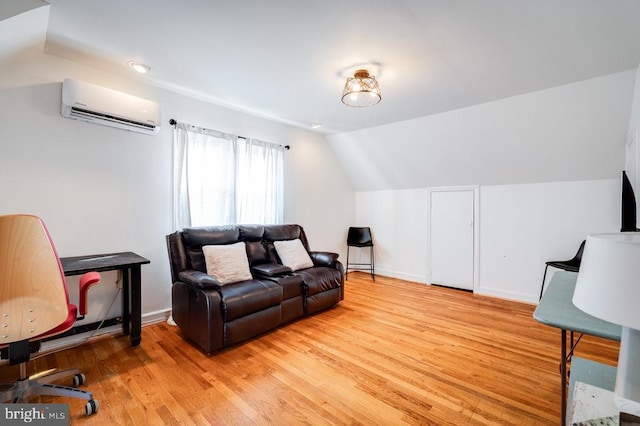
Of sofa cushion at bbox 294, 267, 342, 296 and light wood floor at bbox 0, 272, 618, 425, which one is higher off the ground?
sofa cushion at bbox 294, 267, 342, 296

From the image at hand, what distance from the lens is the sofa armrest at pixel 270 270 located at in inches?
119

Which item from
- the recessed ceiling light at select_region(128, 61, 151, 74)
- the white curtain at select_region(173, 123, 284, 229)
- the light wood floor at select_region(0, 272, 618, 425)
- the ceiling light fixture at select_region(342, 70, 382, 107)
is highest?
the recessed ceiling light at select_region(128, 61, 151, 74)

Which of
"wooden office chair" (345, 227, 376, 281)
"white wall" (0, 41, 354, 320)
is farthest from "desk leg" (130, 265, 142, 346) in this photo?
"wooden office chair" (345, 227, 376, 281)

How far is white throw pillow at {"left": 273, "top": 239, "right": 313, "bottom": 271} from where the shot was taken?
3.39m

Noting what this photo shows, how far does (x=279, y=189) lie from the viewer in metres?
4.04

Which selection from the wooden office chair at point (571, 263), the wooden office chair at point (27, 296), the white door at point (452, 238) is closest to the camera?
the wooden office chair at point (27, 296)

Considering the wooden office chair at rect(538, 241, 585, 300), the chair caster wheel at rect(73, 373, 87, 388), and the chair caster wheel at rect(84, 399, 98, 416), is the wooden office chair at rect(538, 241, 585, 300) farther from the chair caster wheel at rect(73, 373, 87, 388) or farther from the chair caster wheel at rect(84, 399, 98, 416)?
the chair caster wheel at rect(73, 373, 87, 388)

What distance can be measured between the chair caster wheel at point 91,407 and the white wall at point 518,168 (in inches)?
164

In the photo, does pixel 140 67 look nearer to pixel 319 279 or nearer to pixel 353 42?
pixel 353 42

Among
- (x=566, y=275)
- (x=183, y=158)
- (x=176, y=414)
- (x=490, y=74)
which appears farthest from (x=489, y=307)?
(x=183, y=158)

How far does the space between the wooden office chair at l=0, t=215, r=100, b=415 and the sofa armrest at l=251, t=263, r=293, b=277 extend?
163 cm

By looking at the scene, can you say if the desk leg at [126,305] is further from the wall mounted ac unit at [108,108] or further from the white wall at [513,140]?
the white wall at [513,140]

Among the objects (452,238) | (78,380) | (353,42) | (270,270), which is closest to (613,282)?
(353,42)

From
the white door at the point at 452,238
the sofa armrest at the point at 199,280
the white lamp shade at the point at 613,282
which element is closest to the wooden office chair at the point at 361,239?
the white door at the point at 452,238
